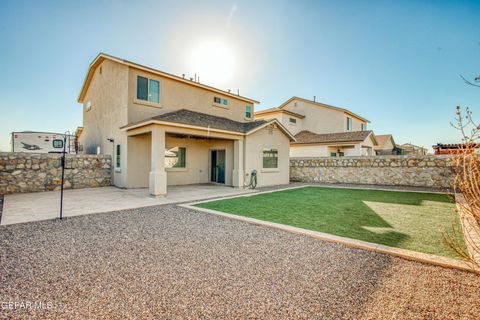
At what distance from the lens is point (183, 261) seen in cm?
393

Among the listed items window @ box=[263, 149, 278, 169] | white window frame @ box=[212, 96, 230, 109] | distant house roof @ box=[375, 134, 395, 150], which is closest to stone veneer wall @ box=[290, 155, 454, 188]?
window @ box=[263, 149, 278, 169]

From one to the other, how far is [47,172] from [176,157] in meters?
6.74

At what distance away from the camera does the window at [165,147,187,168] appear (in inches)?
575

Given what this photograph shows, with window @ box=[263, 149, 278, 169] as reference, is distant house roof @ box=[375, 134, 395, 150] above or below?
above

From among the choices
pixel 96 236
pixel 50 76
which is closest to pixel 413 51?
pixel 96 236

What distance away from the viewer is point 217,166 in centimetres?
1639

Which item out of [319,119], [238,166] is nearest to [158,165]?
[238,166]

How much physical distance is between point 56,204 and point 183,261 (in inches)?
300

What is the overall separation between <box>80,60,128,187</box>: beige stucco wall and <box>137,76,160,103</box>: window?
774mm

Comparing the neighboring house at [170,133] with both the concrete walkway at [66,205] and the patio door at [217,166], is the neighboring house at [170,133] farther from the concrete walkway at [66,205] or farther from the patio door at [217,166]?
the concrete walkway at [66,205]

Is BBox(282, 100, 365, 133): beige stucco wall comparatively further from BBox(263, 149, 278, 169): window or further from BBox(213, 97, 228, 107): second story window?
BBox(263, 149, 278, 169): window

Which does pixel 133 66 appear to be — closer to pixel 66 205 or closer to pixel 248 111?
pixel 66 205

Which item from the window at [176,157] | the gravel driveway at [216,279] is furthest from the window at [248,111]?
the gravel driveway at [216,279]

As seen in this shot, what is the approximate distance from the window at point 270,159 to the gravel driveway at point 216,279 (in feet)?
35.0
